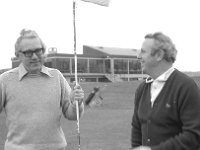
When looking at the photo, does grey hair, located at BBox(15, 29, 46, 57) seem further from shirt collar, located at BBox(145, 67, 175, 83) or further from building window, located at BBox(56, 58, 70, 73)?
building window, located at BBox(56, 58, 70, 73)

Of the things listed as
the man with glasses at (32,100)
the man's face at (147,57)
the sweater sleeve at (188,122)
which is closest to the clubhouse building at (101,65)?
the man with glasses at (32,100)

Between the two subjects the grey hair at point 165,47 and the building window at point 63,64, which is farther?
the building window at point 63,64

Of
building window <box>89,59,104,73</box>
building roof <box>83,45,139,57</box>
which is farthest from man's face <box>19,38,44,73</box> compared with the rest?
building roof <box>83,45,139,57</box>

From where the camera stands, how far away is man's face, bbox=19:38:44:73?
387 cm

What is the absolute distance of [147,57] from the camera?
342cm

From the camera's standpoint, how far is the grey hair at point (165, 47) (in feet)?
11.1

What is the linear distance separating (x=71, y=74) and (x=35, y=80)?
61.7 meters

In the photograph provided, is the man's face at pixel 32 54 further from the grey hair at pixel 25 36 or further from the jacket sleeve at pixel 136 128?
the jacket sleeve at pixel 136 128

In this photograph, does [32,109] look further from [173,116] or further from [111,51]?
[111,51]

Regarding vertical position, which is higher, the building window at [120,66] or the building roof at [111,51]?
the building roof at [111,51]

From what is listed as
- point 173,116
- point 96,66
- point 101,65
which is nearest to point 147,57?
point 173,116

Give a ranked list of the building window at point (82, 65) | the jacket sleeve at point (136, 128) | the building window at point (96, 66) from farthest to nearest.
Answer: the building window at point (96, 66) < the building window at point (82, 65) < the jacket sleeve at point (136, 128)

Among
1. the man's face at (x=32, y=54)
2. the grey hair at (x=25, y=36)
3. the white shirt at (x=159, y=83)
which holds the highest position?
the grey hair at (x=25, y=36)

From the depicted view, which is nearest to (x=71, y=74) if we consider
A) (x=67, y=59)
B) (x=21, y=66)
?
A: (x=67, y=59)
